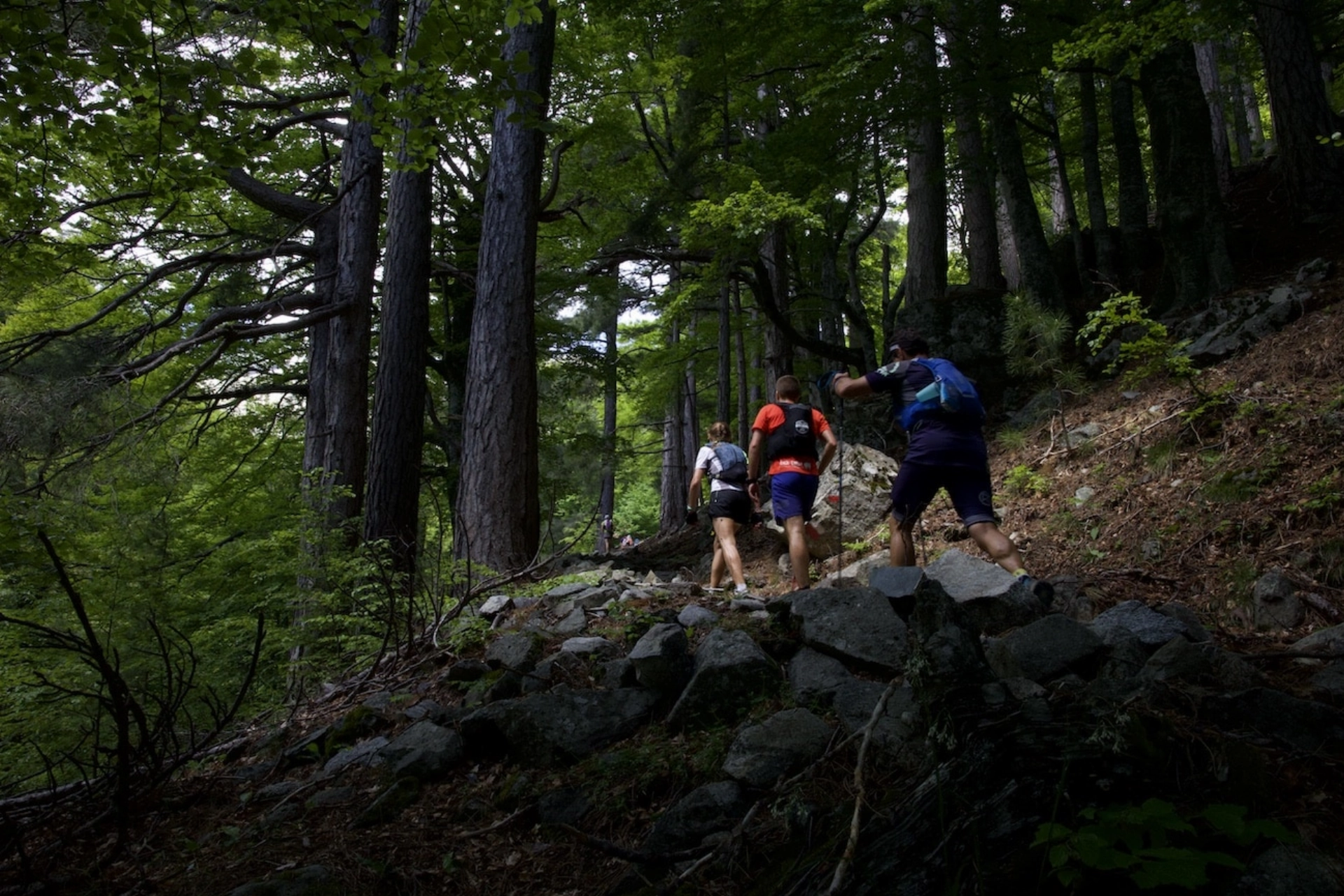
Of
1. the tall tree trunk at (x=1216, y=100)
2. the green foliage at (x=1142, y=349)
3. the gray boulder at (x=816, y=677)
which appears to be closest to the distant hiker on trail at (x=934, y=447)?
the gray boulder at (x=816, y=677)

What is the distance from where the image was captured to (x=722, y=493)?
22.2 ft

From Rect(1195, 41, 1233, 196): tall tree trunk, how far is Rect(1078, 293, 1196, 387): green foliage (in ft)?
22.9

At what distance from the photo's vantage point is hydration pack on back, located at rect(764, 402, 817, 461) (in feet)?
20.1

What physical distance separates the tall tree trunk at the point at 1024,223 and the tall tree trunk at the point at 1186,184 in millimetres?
1460

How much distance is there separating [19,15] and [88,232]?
6238 millimetres

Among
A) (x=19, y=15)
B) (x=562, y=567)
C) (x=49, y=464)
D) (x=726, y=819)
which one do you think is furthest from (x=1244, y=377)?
(x=49, y=464)

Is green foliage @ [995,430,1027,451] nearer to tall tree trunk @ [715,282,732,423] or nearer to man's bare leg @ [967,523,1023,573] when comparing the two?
tall tree trunk @ [715,282,732,423]

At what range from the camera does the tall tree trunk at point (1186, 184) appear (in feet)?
28.0

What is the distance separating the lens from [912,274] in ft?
40.0

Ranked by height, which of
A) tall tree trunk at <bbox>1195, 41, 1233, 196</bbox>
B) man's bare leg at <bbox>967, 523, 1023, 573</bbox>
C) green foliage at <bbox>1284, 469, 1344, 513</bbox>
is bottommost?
man's bare leg at <bbox>967, 523, 1023, 573</bbox>

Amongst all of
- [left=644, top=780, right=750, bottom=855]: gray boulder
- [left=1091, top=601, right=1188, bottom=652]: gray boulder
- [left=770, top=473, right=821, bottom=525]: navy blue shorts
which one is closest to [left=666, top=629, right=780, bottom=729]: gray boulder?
[left=644, top=780, right=750, bottom=855]: gray boulder

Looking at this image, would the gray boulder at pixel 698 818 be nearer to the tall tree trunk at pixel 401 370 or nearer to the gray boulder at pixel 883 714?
the gray boulder at pixel 883 714

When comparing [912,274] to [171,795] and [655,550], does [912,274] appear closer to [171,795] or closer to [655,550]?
[655,550]

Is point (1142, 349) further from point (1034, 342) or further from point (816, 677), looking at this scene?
point (816, 677)
